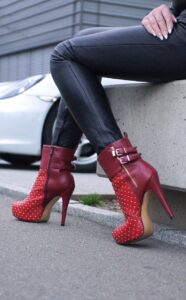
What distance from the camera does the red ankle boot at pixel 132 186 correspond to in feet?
Answer: 10.5

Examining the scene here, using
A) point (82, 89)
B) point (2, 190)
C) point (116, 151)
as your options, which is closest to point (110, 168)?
point (116, 151)

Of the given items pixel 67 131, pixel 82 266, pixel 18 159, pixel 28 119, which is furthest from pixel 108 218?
pixel 18 159

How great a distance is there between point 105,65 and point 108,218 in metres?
1.12

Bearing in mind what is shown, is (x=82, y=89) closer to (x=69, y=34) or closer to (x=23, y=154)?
(x=23, y=154)

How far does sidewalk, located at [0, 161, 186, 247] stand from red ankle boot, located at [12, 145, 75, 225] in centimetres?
44

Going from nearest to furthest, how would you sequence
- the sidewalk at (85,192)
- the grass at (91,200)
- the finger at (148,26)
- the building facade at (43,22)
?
the finger at (148,26) → the sidewalk at (85,192) → the grass at (91,200) → the building facade at (43,22)

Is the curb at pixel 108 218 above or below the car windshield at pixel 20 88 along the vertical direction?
below

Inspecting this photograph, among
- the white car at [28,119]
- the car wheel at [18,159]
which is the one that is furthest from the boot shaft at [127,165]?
the car wheel at [18,159]

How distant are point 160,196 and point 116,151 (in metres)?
0.30

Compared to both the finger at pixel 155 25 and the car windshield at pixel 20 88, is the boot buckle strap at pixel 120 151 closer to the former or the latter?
the finger at pixel 155 25

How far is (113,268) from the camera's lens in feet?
9.45

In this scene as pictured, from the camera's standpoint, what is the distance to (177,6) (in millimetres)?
3559

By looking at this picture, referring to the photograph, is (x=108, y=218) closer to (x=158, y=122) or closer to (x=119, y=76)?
(x=158, y=122)

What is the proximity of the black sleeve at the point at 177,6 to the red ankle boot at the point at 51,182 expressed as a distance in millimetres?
913
